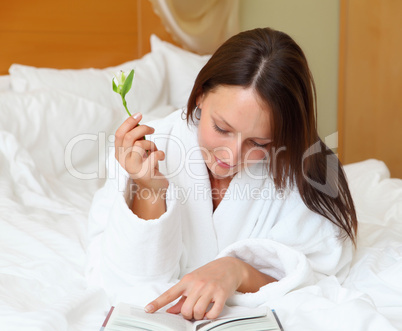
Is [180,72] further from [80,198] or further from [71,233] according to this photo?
[71,233]

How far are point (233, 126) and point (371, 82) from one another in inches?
88.4

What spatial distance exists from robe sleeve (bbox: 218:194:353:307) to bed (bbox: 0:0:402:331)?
0.13 ft

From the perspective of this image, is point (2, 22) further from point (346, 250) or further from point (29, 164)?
point (346, 250)

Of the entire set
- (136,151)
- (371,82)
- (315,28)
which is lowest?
(371,82)

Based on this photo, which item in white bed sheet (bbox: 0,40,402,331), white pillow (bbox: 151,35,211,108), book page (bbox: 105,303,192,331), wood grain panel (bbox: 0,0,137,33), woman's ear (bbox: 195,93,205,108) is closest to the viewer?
book page (bbox: 105,303,192,331)

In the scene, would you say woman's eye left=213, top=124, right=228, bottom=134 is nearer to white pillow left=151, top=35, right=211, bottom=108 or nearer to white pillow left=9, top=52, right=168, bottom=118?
white pillow left=9, top=52, right=168, bottom=118

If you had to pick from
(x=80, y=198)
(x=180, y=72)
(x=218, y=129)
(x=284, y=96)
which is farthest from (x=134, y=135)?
(x=180, y=72)

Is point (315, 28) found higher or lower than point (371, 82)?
higher

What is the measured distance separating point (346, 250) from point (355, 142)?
6.88 feet

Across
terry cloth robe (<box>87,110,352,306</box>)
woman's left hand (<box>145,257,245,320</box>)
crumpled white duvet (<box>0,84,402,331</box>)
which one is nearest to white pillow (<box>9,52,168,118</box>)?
crumpled white duvet (<box>0,84,402,331</box>)

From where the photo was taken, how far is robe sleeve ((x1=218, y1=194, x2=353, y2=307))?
1115mm

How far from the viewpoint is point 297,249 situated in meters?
1.20

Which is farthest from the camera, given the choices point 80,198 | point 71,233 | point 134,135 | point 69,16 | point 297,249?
point 69,16

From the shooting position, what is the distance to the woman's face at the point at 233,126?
1085 mm
